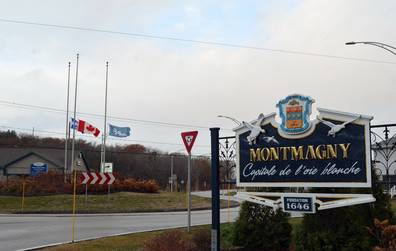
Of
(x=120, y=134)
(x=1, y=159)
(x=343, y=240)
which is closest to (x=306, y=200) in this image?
(x=343, y=240)

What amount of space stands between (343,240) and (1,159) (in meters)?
62.2

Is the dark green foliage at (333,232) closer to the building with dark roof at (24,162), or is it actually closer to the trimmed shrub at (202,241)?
the trimmed shrub at (202,241)

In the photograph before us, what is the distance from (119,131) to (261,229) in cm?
3231

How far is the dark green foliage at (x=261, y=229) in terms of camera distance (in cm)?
962

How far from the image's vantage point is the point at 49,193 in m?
32.2

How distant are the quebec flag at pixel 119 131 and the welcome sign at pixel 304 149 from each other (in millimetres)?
31751

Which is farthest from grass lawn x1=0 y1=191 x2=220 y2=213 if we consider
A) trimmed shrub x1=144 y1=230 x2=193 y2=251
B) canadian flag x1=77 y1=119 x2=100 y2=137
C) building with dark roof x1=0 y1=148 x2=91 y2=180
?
building with dark roof x1=0 y1=148 x2=91 y2=180

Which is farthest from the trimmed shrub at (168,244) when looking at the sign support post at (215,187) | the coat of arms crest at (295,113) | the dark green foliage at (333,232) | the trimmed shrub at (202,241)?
the coat of arms crest at (295,113)

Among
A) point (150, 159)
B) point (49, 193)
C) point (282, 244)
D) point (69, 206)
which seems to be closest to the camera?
point (282, 244)

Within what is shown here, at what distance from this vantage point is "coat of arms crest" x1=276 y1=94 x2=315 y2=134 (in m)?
8.27

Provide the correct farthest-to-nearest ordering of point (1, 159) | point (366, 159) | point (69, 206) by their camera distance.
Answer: point (1, 159)
point (69, 206)
point (366, 159)

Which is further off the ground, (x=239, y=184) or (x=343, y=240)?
(x=239, y=184)

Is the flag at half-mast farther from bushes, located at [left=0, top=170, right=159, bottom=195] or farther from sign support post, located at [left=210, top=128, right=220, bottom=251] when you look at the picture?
sign support post, located at [left=210, top=128, right=220, bottom=251]

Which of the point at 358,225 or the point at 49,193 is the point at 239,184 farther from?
the point at 49,193
